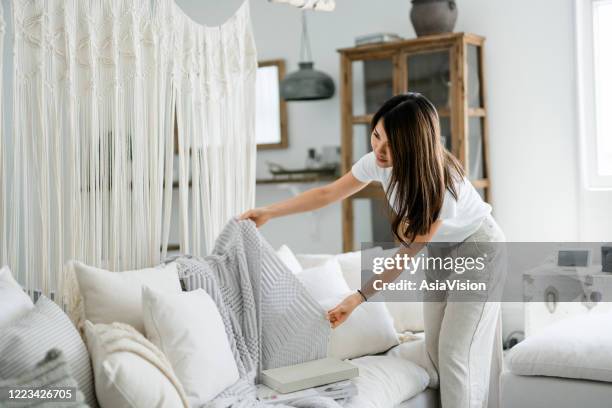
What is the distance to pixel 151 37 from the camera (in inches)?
105

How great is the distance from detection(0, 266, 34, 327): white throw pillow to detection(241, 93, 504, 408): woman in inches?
35.1

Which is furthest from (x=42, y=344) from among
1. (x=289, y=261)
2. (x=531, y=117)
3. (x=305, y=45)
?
(x=305, y=45)

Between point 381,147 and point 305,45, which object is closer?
point 381,147

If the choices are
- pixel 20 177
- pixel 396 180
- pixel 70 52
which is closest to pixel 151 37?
pixel 70 52

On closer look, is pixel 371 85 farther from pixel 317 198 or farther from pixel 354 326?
pixel 354 326

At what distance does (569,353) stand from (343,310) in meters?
0.80

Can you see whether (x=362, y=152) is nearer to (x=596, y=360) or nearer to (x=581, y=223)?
(x=581, y=223)

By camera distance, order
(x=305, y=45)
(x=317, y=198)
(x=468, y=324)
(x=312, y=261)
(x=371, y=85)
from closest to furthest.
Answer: (x=468, y=324)
(x=317, y=198)
(x=312, y=261)
(x=371, y=85)
(x=305, y=45)

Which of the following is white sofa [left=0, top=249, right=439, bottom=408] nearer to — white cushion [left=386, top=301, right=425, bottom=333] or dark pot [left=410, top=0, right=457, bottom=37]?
white cushion [left=386, top=301, right=425, bottom=333]

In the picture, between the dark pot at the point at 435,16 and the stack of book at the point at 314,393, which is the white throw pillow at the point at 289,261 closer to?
the stack of book at the point at 314,393

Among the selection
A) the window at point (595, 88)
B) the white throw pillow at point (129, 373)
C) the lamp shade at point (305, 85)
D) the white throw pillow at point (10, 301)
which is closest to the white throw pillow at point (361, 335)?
the white throw pillow at point (129, 373)

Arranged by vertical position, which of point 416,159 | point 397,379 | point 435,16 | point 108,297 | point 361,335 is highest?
point 435,16

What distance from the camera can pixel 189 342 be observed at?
2.07m

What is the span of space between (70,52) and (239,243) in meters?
0.87
